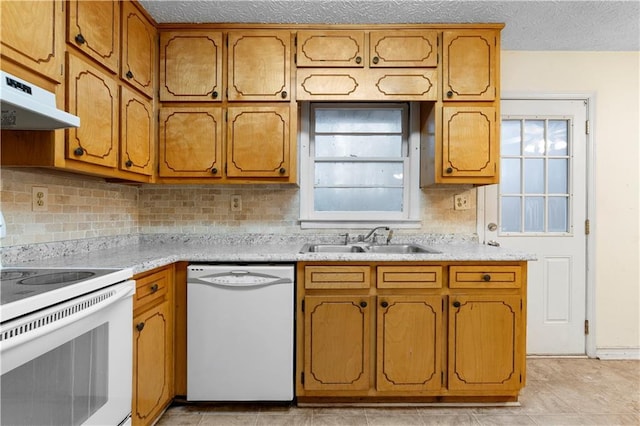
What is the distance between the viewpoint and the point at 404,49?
2297 millimetres

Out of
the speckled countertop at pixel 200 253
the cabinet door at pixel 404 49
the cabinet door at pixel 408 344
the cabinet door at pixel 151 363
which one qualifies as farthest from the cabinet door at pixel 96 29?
the cabinet door at pixel 408 344

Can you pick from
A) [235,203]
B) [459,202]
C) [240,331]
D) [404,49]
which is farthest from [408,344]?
[404,49]

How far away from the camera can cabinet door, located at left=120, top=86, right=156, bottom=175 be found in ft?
6.39

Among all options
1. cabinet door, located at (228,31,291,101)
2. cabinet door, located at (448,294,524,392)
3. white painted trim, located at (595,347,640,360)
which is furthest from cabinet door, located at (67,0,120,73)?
white painted trim, located at (595,347,640,360)

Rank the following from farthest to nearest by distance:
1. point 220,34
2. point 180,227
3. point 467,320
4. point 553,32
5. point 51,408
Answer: point 180,227
point 553,32
point 220,34
point 467,320
point 51,408

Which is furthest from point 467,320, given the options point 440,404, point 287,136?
point 287,136

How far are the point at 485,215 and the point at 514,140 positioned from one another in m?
0.65

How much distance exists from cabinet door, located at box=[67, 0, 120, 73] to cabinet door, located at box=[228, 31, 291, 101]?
2.19 ft

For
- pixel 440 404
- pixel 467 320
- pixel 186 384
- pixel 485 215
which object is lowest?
pixel 440 404

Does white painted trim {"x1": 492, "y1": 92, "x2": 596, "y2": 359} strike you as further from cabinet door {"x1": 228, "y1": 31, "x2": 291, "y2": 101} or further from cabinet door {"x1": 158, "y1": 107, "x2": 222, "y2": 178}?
cabinet door {"x1": 158, "y1": 107, "x2": 222, "y2": 178}

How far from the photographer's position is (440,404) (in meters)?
2.10

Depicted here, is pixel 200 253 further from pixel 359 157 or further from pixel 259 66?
pixel 359 157

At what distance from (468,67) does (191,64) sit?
1.79 meters

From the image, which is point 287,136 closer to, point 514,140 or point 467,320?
point 467,320
